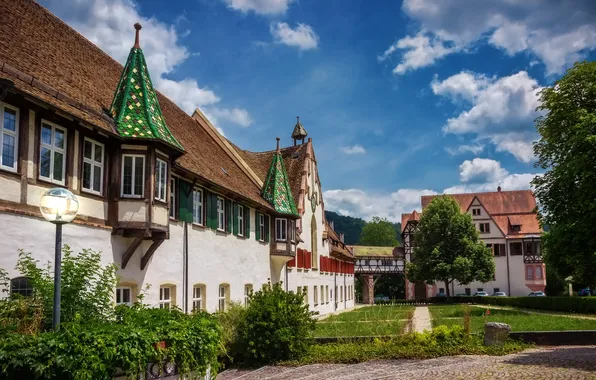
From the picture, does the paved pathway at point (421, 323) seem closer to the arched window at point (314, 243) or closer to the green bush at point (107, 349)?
the arched window at point (314, 243)

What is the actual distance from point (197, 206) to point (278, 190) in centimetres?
963

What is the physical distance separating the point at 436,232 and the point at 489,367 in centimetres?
4419

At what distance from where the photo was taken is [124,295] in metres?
15.2

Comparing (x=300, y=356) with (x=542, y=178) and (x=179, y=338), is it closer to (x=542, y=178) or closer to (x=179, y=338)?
(x=179, y=338)

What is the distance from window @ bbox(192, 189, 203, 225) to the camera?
19.4 metres

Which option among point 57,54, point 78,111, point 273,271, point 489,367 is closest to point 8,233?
point 78,111

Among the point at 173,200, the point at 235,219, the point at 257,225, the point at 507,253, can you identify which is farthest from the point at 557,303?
the point at 173,200

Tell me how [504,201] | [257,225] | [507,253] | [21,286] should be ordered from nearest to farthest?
[21,286], [257,225], [507,253], [504,201]

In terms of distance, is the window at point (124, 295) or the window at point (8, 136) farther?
the window at point (124, 295)

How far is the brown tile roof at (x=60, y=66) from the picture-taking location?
12.1 m

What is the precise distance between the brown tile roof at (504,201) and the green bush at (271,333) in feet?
200

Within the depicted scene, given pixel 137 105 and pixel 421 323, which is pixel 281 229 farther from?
pixel 137 105

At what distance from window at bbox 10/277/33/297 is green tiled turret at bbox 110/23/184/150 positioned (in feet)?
14.4

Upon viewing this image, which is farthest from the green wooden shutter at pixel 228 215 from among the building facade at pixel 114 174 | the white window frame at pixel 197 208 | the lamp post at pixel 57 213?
the lamp post at pixel 57 213
